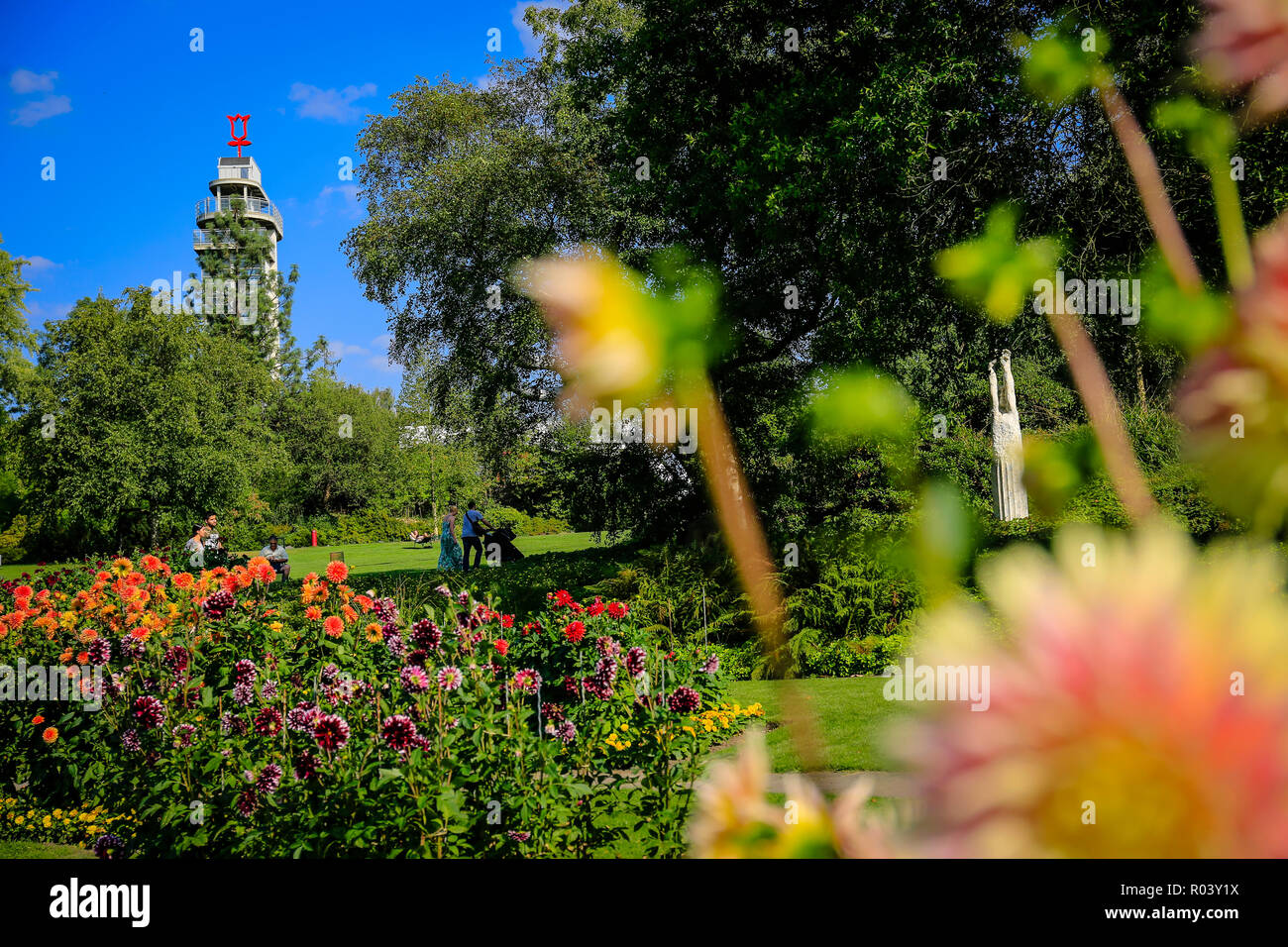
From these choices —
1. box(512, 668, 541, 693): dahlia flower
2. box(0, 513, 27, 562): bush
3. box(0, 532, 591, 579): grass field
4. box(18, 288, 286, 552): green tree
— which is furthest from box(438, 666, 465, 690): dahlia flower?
box(0, 513, 27, 562): bush

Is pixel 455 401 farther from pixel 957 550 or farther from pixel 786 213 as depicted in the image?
pixel 957 550

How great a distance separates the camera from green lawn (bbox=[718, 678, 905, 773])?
484 centimetres

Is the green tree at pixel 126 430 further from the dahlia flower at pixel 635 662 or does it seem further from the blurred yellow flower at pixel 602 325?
the blurred yellow flower at pixel 602 325

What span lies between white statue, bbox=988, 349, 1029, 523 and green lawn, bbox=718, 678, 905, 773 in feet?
10.0

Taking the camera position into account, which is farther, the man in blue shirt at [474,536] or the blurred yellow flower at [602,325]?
the man in blue shirt at [474,536]

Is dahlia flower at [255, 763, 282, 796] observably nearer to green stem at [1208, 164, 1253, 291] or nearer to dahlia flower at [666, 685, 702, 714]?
dahlia flower at [666, 685, 702, 714]

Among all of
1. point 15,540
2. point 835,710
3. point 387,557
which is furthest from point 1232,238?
point 15,540

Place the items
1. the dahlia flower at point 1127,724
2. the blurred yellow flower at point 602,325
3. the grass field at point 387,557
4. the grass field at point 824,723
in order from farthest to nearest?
the grass field at point 387,557 → the grass field at point 824,723 → the blurred yellow flower at point 602,325 → the dahlia flower at point 1127,724

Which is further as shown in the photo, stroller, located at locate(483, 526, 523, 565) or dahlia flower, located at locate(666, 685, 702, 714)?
stroller, located at locate(483, 526, 523, 565)

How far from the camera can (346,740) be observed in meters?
3.01

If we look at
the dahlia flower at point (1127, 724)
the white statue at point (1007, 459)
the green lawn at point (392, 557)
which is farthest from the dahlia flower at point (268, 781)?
the green lawn at point (392, 557)

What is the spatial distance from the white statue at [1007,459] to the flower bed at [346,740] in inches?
87.3

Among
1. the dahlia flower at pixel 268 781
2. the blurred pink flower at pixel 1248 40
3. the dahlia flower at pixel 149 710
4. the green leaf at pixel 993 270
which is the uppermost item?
the blurred pink flower at pixel 1248 40

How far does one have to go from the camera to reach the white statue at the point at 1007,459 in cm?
58
